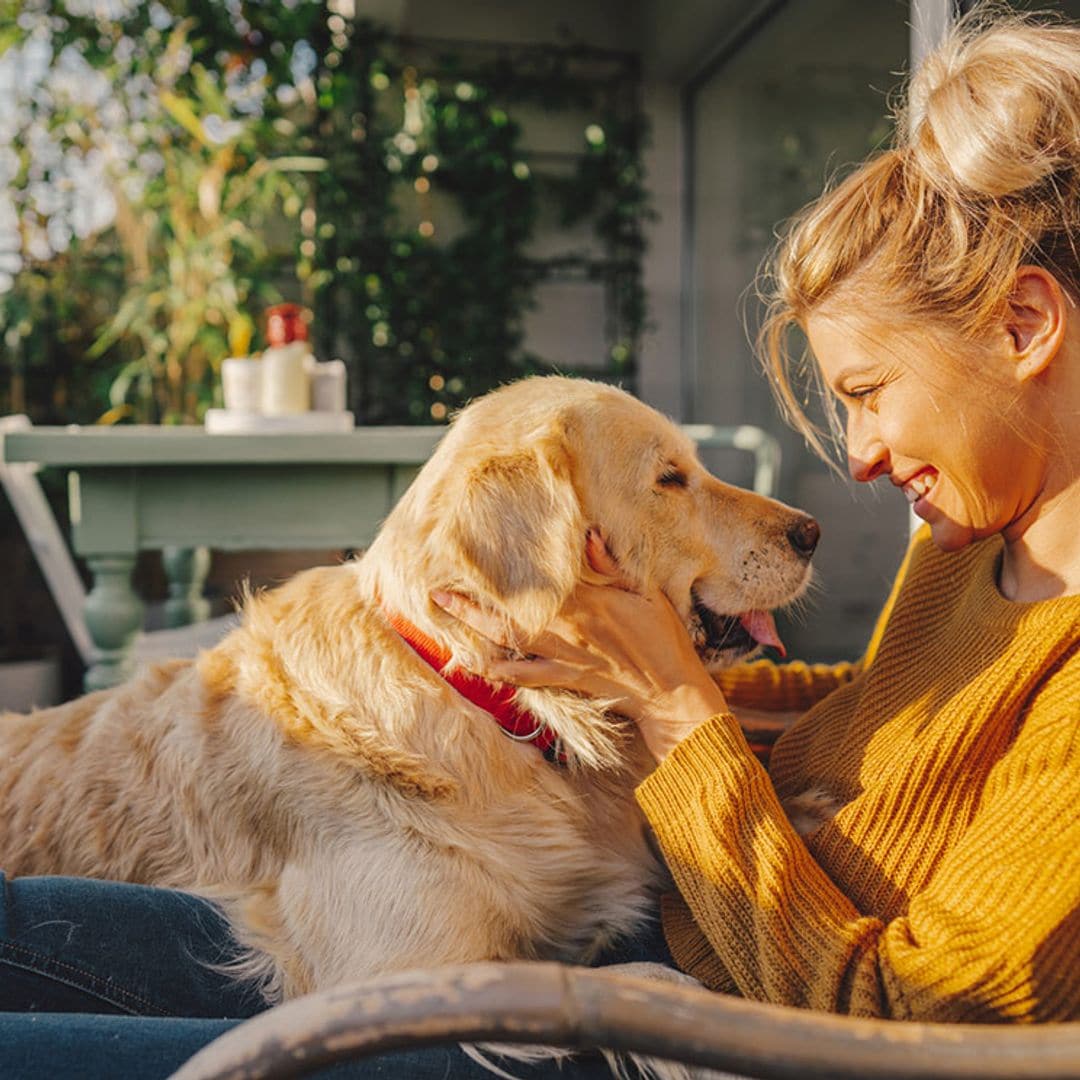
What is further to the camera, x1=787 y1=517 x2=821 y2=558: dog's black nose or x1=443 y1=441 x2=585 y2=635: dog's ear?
x1=787 y1=517 x2=821 y2=558: dog's black nose

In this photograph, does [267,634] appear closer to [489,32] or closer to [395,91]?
[395,91]

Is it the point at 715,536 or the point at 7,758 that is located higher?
the point at 715,536

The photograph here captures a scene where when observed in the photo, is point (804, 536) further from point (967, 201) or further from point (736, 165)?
point (736, 165)

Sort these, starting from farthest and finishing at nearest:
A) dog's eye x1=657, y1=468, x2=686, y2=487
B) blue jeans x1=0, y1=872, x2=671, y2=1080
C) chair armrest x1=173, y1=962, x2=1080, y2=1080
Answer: dog's eye x1=657, y1=468, x2=686, y2=487 → blue jeans x1=0, y1=872, x2=671, y2=1080 → chair armrest x1=173, y1=962, x2=1080, y2=1080

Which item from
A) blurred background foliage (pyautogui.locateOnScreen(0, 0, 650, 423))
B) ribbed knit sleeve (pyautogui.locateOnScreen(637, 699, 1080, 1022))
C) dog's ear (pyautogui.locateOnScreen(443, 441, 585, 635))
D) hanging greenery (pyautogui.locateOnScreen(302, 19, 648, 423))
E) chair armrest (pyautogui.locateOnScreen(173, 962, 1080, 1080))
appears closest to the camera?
chair armrest (pyautogui.locateOnScreen(173, 962, 1080, 1080))

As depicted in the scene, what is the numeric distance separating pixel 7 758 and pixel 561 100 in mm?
4867

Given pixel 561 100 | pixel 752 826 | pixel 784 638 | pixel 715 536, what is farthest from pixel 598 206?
pixel 752 826

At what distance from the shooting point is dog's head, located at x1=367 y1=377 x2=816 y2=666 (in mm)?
1220

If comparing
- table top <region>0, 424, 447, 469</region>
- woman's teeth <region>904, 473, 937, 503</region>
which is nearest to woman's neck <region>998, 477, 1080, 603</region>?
woman's teeth <region>904, 473, 937, 503</region>

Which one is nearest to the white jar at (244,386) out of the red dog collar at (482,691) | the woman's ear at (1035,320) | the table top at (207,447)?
the table top at (207,447)

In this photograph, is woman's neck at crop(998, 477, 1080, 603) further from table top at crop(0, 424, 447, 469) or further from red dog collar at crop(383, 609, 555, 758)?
table top at crop(0, 424, 447, 469)

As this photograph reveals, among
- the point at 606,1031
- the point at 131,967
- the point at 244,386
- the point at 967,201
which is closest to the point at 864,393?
the point at 967,201

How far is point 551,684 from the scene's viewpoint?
1.24 m

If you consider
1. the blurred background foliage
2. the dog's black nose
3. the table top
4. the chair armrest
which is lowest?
the chair armrest
